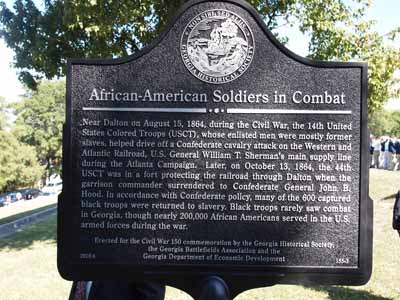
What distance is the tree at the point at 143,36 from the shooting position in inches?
381

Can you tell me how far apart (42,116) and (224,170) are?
54560 mm

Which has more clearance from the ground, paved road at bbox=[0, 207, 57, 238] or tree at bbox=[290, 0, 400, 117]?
tree at bbox=[290, 0, 400, 117]

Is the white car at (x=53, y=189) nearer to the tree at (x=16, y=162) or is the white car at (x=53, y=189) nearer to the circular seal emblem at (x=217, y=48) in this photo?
the tree at (x=16, y=162)

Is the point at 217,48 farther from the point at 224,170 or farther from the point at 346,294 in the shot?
the point at 346,294

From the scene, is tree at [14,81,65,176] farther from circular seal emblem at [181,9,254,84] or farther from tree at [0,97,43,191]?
circular seal emblem at [181,9,254,84]

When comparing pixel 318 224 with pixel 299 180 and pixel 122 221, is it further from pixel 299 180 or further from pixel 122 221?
pixel 122 221

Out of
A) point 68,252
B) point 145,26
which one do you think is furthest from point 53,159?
point 68,252

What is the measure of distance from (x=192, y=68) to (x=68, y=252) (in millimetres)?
1446

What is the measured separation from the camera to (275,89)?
2.89 m

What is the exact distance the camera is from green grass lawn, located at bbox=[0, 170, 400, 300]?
6.26 metres

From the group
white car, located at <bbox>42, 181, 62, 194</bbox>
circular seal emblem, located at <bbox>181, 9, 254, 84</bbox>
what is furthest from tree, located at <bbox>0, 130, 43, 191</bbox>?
circular seal emblem, located at <bbox>181, 9, 254, 84</bbox>

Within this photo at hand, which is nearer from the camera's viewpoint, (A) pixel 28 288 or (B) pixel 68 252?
(B) pixel 68 252

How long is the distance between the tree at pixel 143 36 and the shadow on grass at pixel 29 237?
13.1 ft

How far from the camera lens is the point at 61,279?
7195 mm
